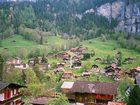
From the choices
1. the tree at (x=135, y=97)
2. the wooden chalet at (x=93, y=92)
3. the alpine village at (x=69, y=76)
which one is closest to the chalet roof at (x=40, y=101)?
the alpine village at (x=69, y=76)

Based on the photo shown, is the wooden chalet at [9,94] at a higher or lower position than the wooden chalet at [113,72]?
higher

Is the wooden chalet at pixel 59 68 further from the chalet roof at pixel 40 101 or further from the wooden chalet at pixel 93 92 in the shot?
the chalet roof at pixel 40 101

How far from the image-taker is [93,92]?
2598 inches

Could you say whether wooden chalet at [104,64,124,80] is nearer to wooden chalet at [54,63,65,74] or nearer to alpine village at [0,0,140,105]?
alpine village at [0,0,140,105]

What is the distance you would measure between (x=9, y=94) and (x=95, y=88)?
27.9 m

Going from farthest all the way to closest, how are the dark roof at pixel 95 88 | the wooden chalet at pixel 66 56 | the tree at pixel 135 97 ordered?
the wooden chalet at pixel 66 56 → the dark roof at pixel 95 88 → the tree at pixel 135 97

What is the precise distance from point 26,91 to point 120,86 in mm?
21171

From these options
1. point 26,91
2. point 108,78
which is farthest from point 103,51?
point 26,91

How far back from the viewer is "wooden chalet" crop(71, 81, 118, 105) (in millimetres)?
65812

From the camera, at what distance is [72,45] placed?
200 m

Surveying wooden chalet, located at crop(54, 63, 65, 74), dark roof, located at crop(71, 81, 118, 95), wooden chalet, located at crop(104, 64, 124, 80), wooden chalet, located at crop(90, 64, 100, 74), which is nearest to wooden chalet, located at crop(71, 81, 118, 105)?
dark roof, located at crop(71, 81, 118, 95)

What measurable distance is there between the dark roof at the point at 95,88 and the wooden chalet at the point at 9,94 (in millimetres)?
22945

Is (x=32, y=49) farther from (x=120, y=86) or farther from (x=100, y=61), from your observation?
(x=120, y=86)

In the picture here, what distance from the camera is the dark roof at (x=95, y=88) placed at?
65938 millimetres
